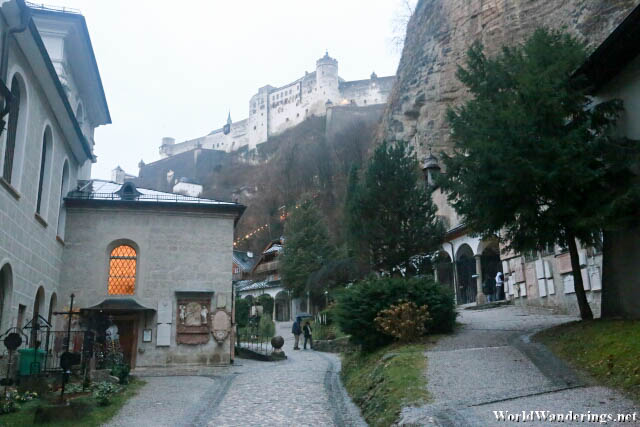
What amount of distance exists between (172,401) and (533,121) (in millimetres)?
9711

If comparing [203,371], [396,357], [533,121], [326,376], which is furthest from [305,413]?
[203,371]

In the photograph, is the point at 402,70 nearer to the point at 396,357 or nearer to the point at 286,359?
the point at 286,359

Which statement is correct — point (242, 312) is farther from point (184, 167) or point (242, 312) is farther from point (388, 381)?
point (184, 167)

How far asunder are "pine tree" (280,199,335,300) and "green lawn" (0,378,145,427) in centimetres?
2765

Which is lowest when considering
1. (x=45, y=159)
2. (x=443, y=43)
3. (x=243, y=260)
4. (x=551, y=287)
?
(x=551, y=287)

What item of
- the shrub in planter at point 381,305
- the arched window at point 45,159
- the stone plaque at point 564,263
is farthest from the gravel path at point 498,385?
the arched window at point 45,159

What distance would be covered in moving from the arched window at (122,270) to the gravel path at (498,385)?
41.0 ft

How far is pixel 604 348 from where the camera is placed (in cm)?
976

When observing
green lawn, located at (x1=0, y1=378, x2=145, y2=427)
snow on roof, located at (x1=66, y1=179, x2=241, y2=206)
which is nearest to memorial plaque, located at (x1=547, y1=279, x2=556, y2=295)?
snow on roof, located at (x1=66, y1=179, x2=241, y2=206)

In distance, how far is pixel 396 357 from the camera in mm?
11906

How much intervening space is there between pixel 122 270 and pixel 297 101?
80895mm

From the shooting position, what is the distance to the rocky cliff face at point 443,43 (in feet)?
127

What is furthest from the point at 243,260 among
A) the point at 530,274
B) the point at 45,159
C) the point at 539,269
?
the point at 45,159

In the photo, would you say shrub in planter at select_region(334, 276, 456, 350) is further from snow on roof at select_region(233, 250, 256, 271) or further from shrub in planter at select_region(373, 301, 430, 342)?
snow on roof at select_region(233, 250, 256, 271)
